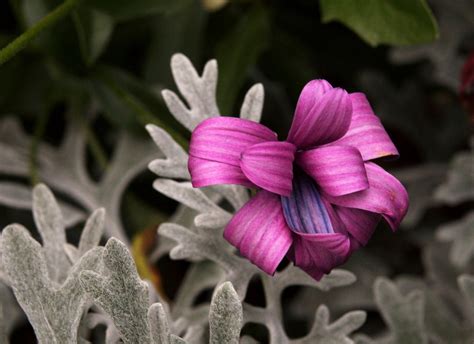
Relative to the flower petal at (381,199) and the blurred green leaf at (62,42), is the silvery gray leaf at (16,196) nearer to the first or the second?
the blurred green leaf at (62,42)

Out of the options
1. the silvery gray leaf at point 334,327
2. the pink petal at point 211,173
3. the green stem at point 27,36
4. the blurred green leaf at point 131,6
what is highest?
the green stem at point 27,36

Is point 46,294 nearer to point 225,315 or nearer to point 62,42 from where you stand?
point 225,315

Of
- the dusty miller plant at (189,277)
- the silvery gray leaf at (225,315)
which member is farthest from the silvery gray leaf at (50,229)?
the silvery gray leaf at (225,315)

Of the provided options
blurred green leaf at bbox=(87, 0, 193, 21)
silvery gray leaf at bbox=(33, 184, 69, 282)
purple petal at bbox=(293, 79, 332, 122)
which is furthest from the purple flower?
blurred green leaf at bbox=(87, 0, 193, 21)

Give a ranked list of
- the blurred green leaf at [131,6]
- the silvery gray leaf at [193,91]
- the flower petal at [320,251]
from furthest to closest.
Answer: the blurred green leaf at [131,6] < the silvery gray leaf at [193,91] < the flower petal at [320,251]

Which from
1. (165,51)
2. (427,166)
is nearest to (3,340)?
(165,51)

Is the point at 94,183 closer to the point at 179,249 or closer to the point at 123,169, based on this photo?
the point at 123,169

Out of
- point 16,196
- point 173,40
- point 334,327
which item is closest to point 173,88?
point 173,40
